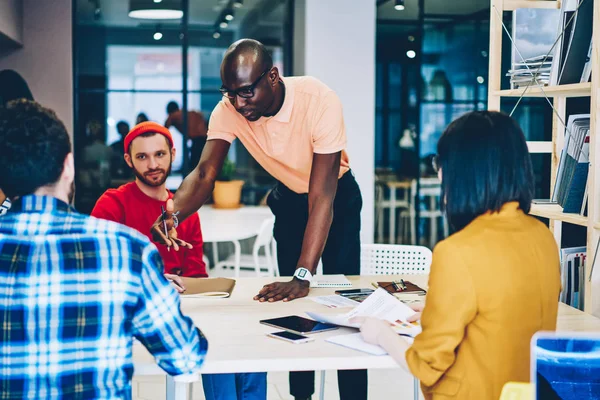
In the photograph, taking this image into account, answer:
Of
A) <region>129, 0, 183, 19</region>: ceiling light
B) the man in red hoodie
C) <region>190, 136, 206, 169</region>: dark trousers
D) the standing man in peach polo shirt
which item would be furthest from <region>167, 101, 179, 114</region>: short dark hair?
the standing man in peach polo shirt

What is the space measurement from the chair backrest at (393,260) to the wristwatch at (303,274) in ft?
2.34

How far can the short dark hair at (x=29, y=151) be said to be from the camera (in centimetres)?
137

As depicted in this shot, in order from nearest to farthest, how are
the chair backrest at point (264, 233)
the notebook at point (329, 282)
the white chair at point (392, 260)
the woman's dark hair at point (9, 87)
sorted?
1. the notebook at point (329, 282)
2. the white chair at point (392, 260)
3. the woman's dark hair at point (9, 87)
4. the chair backrest at point (264, 233)

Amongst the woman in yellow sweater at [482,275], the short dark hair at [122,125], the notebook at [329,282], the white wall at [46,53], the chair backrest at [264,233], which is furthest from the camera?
the short dark hair at [122,125]

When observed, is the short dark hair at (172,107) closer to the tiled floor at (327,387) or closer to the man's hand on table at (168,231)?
the tiled floor at (327,387)

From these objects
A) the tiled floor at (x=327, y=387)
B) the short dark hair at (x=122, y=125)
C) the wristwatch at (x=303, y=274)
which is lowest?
the tiled floor at (x=327, y=387)

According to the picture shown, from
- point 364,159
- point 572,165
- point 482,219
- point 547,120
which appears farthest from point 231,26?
point 482,219

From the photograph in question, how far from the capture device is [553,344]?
1.35 meters

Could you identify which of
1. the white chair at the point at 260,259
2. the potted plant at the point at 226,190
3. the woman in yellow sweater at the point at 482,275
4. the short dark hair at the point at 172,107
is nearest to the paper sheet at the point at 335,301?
the woman in yellow sweater at the point at 482,275

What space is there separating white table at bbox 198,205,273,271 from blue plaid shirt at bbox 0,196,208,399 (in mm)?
3455

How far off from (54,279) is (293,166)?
1546 millimetres

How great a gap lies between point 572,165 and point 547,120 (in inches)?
227

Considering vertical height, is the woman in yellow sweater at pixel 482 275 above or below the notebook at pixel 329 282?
above

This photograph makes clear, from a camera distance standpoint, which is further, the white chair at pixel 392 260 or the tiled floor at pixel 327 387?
the tiled floor at pixel 327 387
